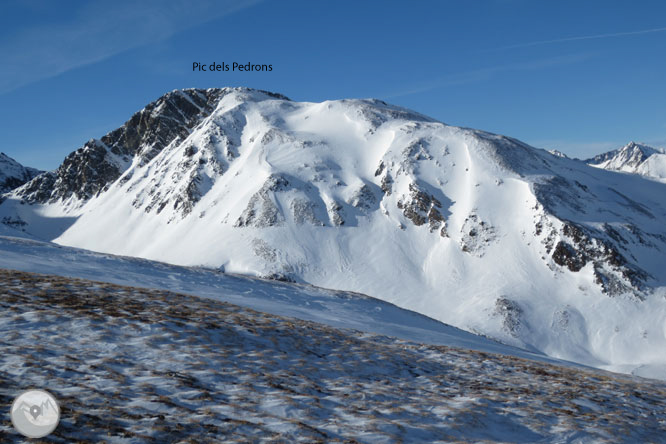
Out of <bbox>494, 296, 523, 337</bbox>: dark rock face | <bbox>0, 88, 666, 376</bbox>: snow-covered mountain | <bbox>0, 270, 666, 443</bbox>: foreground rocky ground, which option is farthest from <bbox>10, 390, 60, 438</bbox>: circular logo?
<bbox>494, 296, 523, 337</bbox>: dark rock face

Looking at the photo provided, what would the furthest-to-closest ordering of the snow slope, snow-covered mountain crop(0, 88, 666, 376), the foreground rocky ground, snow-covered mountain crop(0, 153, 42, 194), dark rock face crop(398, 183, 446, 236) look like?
snow-covered mountain crop(0, 153, 42, 194)
dark rock face crop(398, 183, 446, 236)
snow-covered mountain crop(0, 88, 666, 376)
the snow slope
the foreground rocky ground

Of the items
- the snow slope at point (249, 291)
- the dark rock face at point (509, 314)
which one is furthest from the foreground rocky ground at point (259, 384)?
the dark rock face at point (509, 314)

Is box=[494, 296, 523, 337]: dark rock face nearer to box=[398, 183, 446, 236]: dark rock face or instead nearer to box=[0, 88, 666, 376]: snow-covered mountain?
box=[0, 88, 666, 376]: snow-covered mountain

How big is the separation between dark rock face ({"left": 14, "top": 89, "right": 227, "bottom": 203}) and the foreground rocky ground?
129086 mm

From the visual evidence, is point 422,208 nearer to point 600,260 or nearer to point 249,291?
point 600,260

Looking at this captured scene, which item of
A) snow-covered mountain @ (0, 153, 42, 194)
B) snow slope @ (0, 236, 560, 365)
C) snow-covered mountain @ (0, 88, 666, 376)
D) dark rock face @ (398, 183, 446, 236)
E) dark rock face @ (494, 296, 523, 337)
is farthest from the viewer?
snow-covered mountain @ (0, 153, 42, 194)

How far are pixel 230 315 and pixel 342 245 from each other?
64.9 metres

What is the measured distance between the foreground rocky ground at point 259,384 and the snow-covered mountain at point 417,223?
51.2 m

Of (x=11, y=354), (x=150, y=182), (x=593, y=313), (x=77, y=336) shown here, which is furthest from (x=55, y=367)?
(x=150, y=182)

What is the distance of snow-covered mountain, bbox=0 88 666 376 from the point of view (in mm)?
62906

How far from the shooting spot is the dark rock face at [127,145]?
141250 millimetres

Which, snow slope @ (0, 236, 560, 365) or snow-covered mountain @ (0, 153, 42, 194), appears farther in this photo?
snow-covered mountain @ (0, 153, 42, 194)

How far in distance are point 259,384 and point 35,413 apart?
3.72 metres

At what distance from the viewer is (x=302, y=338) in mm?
12602
